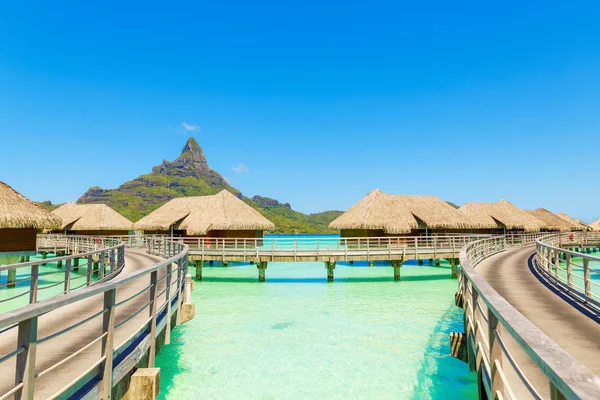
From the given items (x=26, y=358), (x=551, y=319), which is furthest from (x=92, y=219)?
(x=551, y=319)

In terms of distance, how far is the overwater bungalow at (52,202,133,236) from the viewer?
3800cm

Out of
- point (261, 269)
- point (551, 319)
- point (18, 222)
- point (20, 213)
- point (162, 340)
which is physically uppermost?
point (20, 213)

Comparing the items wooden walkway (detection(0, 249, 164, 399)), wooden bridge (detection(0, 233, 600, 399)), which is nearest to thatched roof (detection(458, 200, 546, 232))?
wooden bridge (detection(0, 233, 600, 399))

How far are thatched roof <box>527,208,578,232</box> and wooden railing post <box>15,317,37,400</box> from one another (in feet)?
177

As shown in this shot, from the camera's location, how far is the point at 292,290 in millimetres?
20000

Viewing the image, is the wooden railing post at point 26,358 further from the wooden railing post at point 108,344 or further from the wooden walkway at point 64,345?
the wooden railing post at point 108,344

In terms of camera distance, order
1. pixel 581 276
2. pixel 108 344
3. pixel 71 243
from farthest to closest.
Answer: pixel 71 243
pixel 581 276
pixel 108 344

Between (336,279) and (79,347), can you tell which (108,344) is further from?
(336,279)

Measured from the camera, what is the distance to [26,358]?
8.43ft

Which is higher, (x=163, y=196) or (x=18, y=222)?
(x=163, y=196)

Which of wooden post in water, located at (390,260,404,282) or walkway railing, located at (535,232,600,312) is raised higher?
walkway railing, located at (535,232,600,312)

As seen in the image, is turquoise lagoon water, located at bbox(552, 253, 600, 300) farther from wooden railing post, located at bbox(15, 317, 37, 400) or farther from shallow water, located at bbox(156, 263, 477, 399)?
wooden railing post, located at bbox(15, 317, 37, 400)

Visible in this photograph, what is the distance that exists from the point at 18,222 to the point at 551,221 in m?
56.3

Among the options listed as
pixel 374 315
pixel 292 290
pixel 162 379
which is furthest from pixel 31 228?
pixel 374 315
